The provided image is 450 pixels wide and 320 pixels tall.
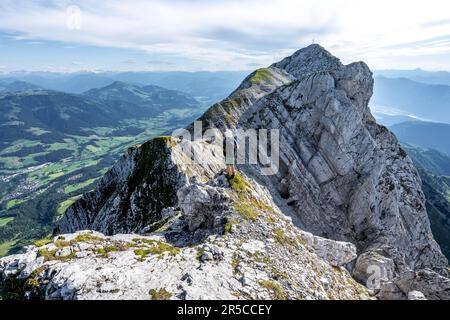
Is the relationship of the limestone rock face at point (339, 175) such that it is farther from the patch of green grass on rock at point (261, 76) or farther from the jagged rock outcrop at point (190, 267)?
the jagged rock outcrop at point (190, 267)

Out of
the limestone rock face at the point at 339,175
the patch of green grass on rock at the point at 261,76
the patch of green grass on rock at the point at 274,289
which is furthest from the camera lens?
the patch of green grass on rock at the point at 261,76

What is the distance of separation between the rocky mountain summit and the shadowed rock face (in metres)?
0.31

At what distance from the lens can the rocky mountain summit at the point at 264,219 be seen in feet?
75.7

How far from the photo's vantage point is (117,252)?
2661 centimetres

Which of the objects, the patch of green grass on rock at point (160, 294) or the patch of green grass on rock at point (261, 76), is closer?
the patch of green grass on rock at point (160, 294)

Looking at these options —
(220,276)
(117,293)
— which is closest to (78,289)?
(117,293)

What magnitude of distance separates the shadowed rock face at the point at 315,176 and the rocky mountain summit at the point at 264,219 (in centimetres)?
31

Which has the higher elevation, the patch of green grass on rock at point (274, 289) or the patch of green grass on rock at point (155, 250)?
the patch of green grass on rock at point (155, 250)

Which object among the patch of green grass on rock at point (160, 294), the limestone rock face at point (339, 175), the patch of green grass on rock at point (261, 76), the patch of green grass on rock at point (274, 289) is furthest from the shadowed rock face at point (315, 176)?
the patch of green grass on rock at point (160, 294)

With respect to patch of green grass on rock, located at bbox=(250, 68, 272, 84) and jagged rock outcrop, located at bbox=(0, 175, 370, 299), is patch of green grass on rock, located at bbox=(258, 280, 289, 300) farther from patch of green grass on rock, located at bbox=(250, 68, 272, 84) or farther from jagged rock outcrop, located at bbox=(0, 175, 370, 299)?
patch of green grass on rock, located at bbox=(250, 68, 272, 84)

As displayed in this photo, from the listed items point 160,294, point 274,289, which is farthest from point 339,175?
point 160,294

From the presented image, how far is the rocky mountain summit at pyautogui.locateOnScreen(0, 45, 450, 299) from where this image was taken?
23062 mm

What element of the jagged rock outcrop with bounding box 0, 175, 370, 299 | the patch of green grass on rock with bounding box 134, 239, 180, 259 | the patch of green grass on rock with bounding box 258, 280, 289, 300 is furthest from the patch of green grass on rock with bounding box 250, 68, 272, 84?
the patch of green grass on rock with bounding box 258, 280, 289, 300

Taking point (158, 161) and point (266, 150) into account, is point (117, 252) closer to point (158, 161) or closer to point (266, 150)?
point (158, 161)
